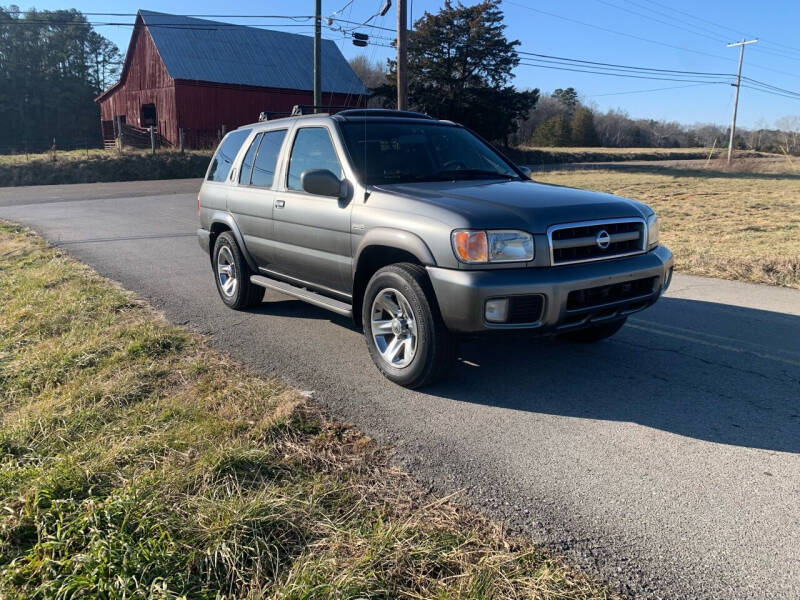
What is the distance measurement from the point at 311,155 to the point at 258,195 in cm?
86

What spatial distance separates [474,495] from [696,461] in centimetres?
126

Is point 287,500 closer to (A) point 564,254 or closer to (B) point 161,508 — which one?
(B) point 161,508

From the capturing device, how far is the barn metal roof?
40.2 m

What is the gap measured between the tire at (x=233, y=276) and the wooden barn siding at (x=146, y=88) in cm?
3643

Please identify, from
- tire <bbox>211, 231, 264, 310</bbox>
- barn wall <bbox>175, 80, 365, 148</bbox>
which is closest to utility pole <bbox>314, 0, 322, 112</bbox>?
barn wall <bbox>175, 80, 365, 148</bbox>

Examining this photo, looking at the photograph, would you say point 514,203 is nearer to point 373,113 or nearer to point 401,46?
point 373,113

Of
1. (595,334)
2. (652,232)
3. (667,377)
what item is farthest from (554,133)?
(667,377)

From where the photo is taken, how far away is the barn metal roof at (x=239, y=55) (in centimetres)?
4019

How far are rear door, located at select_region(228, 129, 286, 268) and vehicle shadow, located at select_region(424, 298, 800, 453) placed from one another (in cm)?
217

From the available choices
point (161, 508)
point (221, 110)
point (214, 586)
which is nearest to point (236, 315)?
point (161, 508)

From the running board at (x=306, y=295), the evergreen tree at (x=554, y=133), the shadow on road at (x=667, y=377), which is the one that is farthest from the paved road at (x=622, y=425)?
the evergreen tree at (x=554, y=133)

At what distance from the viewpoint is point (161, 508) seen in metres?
2.72

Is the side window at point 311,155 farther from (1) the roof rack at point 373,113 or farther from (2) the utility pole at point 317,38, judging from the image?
(2) the utility pole at point 317,38

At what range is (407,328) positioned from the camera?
4.34 meters
